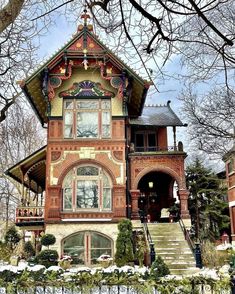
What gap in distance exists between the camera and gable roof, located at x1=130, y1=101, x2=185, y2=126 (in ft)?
79.9

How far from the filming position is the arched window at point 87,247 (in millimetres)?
19237

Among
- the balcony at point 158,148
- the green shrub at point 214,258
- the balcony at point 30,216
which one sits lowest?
the green shrub at point 214,258

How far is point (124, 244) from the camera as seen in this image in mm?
18078

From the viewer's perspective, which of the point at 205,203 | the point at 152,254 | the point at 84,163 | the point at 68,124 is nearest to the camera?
the point at 152,254

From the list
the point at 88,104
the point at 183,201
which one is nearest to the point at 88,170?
the point at 88,104

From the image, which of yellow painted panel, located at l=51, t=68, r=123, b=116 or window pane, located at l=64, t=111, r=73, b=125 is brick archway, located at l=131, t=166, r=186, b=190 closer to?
yellow painted panel, located at l=51, t=68, r=123, b=116

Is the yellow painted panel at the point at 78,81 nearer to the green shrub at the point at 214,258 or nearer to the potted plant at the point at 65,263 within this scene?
the potted plant at the point at 65,263

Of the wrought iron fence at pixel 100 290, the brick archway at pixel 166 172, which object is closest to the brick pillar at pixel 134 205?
the brick archway at pixel 166 172

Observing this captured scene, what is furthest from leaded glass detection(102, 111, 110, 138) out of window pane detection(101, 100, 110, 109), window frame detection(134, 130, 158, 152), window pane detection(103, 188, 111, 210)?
window frame detection(134, 130, 158, 152)

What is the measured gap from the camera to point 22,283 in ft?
22.5

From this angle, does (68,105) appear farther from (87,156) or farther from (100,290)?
(100,290)

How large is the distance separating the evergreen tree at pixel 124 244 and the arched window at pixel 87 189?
186 centimetres

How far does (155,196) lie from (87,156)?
23.0ft

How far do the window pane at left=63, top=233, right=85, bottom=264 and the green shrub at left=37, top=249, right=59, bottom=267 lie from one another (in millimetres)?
1751
